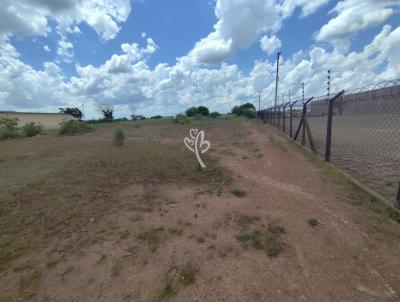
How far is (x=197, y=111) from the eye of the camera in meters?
61.5

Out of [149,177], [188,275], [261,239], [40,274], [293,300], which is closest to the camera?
[293,300]

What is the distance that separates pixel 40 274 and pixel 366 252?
3083 mm

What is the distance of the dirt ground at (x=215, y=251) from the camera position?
1.79m

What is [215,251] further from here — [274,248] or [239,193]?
[239,193]

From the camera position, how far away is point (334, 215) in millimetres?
2881

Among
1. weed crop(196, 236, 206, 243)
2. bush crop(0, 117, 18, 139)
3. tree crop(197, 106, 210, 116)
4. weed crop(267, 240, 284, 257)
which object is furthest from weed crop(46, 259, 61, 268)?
tree crop(197, 106, 210, 116)

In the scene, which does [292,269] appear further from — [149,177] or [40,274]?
[149,177]

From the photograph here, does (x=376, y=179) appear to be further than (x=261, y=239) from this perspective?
Yes

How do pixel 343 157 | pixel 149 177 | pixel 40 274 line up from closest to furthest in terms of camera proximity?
1. pixel 40 274
2. pixel 149 177
3. pixel 343 157

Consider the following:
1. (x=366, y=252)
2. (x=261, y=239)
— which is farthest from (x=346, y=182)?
(x=261, y=239)

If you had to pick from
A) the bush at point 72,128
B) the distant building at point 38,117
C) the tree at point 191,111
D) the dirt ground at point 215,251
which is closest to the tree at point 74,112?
the distant building at point 38,117

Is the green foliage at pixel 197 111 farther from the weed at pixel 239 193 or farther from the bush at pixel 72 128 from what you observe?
the weed at pixel 239 193

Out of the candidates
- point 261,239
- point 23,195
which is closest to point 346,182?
point 261,239

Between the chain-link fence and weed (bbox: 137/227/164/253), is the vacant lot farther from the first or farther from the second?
weed (bbox: 137/227/164/253)
